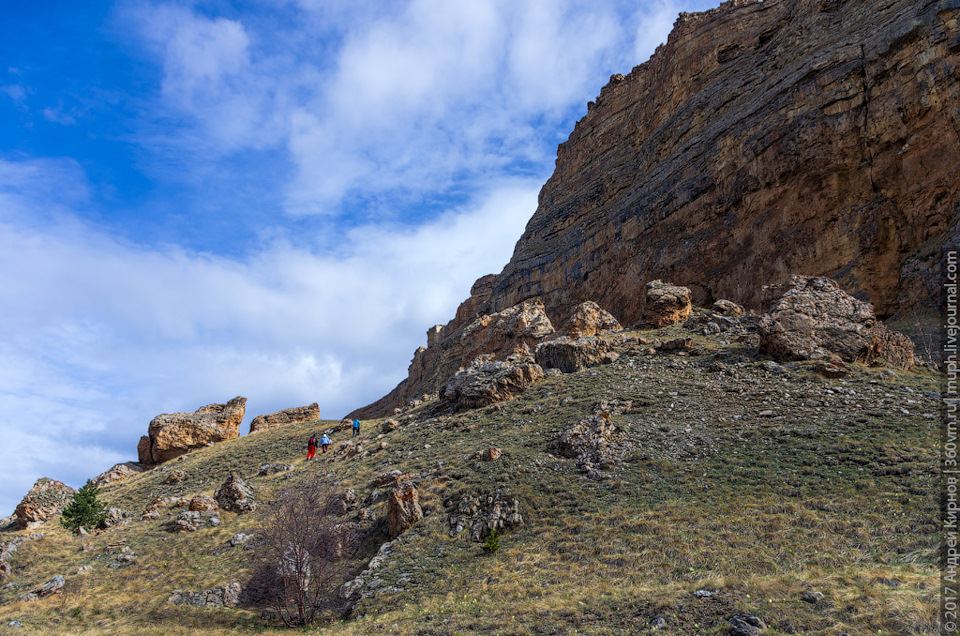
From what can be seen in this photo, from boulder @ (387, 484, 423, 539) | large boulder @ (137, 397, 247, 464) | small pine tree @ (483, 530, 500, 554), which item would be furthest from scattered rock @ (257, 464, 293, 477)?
large boulder @ (137, 397, 247, 464)

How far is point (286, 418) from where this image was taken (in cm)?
5212

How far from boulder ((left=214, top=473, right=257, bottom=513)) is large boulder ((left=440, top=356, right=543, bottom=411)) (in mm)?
12091

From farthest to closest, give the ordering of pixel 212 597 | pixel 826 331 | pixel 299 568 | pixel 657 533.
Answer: pixel 826 331 < pixel 212 597 < pixel 299 568 < pixel 657 533

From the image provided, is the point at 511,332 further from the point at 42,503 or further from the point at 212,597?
the point at 42,503

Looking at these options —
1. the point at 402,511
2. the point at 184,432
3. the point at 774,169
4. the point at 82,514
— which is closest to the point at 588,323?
the point at 774,169

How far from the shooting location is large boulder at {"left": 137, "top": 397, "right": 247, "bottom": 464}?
45.2 metres

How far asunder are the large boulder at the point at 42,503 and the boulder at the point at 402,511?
21.7 metres

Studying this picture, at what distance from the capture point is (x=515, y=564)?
15.7 m

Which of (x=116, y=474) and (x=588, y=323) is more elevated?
(x=588, y=323)

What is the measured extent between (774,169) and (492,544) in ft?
114

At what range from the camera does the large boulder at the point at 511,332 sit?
4562 cm

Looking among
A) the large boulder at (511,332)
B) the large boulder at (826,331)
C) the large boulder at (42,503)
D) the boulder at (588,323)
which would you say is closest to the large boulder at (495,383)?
the boulder at (588,323)

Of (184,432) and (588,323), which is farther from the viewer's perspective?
(184,432)

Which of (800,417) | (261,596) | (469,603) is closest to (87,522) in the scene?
(261,596)
